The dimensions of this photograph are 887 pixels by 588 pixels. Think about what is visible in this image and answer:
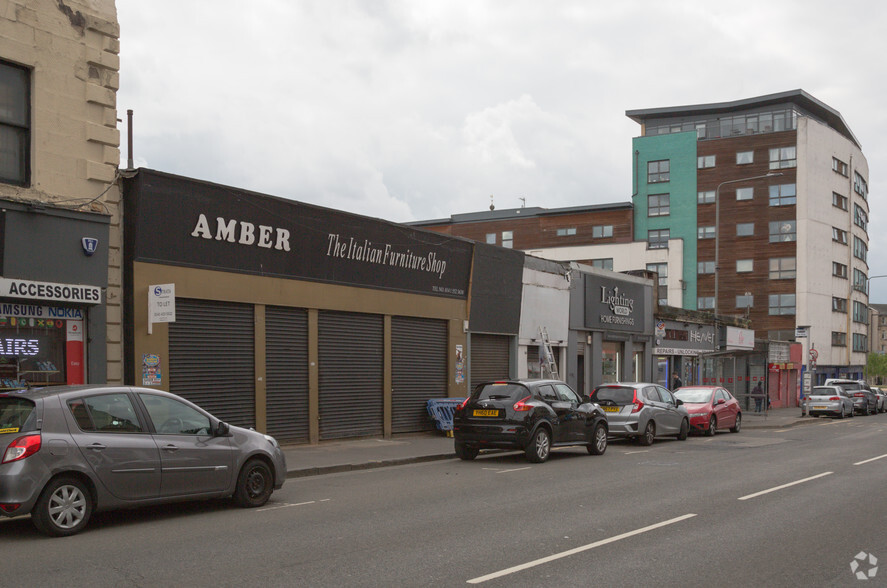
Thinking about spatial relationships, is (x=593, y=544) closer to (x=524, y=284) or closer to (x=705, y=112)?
(x=524, y=284)

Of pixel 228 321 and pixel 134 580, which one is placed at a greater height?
pixel 228 321

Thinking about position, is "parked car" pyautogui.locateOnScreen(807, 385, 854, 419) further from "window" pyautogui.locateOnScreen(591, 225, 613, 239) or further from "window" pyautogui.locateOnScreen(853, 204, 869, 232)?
"window" pyautogui.locateOnScreen(853, 204, 869, 232)

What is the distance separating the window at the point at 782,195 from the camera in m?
62.5

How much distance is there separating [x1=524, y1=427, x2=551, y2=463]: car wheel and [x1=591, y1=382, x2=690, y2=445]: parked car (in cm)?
462

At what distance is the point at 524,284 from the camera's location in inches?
1043

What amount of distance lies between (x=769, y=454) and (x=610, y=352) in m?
13.6

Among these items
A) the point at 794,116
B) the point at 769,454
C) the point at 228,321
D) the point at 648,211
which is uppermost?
the point at 794,116

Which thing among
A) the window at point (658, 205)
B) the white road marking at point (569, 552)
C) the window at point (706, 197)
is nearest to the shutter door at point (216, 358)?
the white road marking at point (569, 552)

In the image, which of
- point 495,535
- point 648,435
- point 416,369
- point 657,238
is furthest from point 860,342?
point 495,535

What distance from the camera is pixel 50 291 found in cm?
1358

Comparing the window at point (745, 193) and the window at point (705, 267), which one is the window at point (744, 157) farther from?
the window at point (705, 267)

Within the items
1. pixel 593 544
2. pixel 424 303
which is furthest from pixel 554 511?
pixel 424 303

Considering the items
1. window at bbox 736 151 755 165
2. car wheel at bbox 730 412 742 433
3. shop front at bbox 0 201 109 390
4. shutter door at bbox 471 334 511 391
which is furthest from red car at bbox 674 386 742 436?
window at bbox 736 151 755 165

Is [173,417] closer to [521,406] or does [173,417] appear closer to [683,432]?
[521,406]
